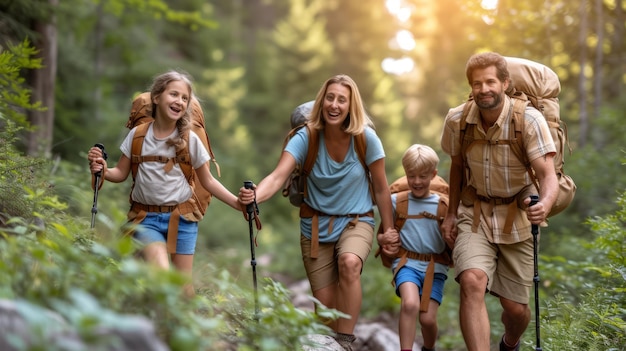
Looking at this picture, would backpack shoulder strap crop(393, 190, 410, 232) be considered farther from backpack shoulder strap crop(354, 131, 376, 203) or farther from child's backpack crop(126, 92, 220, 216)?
child's backpack crop(126, 92, 220, 216)

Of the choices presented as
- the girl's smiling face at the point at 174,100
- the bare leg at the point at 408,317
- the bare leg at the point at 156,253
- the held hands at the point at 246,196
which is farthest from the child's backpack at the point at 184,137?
the bare leg at the point at 408,317

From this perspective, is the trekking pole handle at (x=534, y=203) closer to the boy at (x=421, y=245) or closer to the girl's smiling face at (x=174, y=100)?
the boy at (x=421, y=245)

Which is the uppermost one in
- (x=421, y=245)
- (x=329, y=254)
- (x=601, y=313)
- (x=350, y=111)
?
(x=350, y=111)

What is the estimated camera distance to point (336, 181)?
6586 mm

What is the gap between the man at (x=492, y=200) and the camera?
5738 millimetres

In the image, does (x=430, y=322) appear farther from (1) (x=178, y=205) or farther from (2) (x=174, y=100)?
(2) (x=174, y=100)

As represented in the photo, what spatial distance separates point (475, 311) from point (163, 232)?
9.08 feet

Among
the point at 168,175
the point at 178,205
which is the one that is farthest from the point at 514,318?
the point at 168,175

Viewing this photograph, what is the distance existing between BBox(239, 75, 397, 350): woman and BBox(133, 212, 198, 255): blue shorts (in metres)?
1.04

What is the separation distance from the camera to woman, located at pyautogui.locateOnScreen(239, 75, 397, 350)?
251 inches

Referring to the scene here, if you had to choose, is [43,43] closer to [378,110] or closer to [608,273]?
[608,273]

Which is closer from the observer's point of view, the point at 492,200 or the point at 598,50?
the point at 492,200

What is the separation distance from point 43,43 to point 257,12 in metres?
37.4

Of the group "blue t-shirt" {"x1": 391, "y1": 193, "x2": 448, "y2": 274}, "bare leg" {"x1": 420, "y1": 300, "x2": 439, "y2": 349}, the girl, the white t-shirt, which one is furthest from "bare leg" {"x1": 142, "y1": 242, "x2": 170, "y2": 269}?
"bare leg" {"x1": 420, "y1": 300, "x2": 439, "y2": 349}
